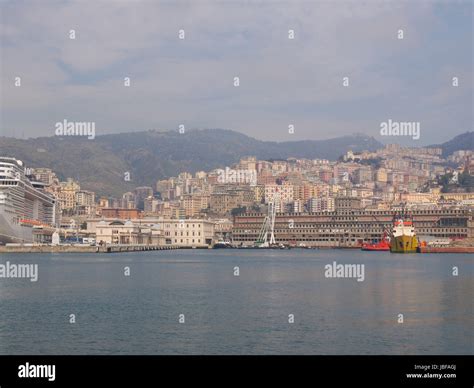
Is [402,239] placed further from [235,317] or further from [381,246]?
[235,317]

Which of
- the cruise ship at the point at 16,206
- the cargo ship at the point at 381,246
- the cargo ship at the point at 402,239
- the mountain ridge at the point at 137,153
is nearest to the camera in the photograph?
the cruise ship at the point at 16,206

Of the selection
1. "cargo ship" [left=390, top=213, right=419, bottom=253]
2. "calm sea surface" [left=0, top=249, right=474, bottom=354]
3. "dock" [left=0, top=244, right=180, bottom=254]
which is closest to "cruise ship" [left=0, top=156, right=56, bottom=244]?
"dock" [left=0, top=244, right=180, bottom=254]

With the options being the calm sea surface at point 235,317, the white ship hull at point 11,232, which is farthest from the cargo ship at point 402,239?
the calm sea surface at point 235,317

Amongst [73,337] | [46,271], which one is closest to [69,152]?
[46,271]

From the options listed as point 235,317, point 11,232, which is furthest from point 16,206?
point 235,317

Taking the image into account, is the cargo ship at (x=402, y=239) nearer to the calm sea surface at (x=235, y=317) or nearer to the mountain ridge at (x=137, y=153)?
the calm sea surface at (x=235, y=317)
